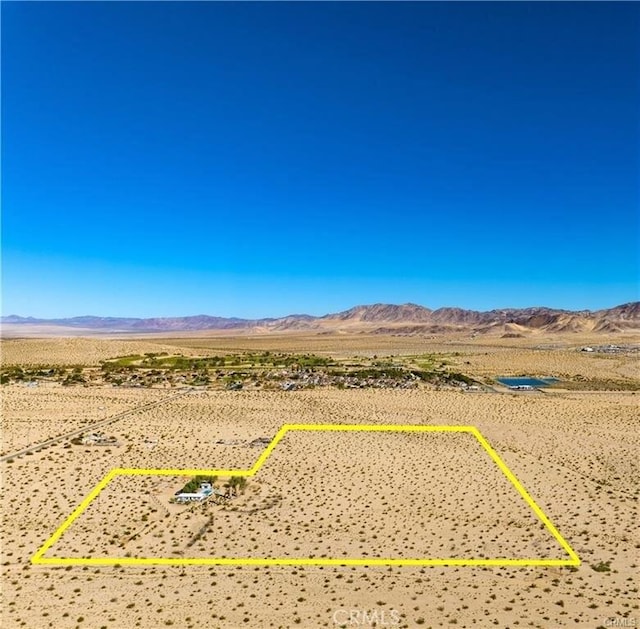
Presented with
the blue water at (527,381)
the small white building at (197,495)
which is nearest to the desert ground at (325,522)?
the small white building at (197,495)

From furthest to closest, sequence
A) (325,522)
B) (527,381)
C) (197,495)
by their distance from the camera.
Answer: (527,381), (197,495), (325,522)

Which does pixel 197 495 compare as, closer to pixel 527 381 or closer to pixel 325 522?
pixel 325 522

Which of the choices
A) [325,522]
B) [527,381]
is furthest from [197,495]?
[527,381]

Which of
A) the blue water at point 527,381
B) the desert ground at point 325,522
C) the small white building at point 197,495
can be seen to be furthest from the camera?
the blue water at point 527,381

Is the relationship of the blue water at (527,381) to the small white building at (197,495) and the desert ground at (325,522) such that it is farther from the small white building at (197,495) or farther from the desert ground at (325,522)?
the small white building at (197,495)

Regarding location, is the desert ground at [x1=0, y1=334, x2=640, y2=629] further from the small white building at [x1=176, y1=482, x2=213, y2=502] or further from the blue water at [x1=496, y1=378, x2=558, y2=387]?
the blue water at [x1=496, y1=378, x2=558, y2=387]

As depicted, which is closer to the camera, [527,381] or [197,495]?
[197,495]

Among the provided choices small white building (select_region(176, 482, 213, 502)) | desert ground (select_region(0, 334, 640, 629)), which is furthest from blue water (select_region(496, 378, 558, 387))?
small white building (select_region(176, 482, 213, 502))

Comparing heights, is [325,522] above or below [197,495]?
below
